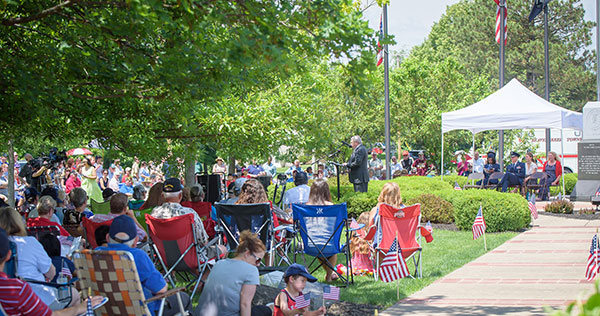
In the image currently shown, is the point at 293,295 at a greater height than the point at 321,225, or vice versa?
the point at 321,225

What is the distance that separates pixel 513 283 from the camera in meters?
8.18

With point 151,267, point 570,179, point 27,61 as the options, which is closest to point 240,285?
point 151,267

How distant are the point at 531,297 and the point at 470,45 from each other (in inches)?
2076

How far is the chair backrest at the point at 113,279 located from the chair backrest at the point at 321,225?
3.63 metres

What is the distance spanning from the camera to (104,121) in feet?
Answer: 29.3

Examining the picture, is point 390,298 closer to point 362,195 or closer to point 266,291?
point 266,291

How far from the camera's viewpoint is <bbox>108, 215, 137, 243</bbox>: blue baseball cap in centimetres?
512

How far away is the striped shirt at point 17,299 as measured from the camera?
4.16m

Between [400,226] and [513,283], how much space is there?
1.54 meters

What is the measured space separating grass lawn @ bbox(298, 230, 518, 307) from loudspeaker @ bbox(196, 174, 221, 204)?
18.4 ft

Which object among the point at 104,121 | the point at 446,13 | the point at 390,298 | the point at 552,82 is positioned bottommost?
the point at 390,298

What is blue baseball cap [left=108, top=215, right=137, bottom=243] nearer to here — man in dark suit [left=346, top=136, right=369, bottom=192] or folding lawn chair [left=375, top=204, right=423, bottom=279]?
folding lawn chair [left=375, top=204, right=423, bottom=279]

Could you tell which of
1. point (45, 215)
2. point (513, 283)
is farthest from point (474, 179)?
point (45, 215)

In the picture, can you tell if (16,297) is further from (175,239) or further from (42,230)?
(175,239)
